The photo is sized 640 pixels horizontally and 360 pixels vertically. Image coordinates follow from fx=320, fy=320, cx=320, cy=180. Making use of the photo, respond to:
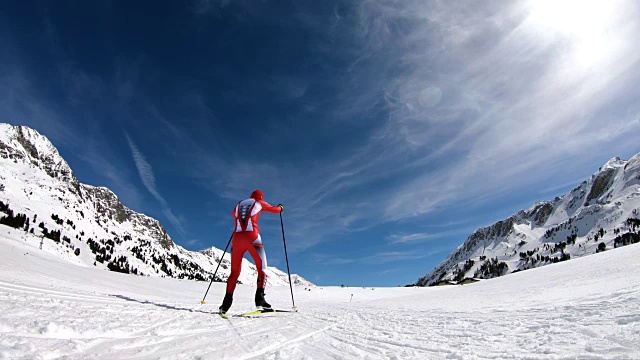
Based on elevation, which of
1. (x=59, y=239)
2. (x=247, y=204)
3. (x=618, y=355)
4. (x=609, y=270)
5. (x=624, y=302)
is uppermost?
(x=59, y=239)

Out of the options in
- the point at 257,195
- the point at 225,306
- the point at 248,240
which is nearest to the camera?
the point at 225,306

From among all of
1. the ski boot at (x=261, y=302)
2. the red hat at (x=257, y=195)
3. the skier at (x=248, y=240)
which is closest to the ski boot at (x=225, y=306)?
the skier at (x=248, y=240)

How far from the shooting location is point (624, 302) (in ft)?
17.6

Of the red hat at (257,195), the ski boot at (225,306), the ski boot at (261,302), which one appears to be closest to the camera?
the ski boot at (225,306)

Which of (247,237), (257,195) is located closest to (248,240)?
(247,237)

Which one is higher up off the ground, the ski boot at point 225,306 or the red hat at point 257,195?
the red hat at point 257,195

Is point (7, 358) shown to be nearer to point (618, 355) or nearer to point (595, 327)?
point (618, 355)

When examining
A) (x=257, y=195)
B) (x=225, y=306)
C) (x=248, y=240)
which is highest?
(x=257, y=195)

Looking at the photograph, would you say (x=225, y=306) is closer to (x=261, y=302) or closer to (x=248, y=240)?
(x=261, y=302)

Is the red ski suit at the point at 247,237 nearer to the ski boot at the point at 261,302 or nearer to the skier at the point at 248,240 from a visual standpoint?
the skier at the point at 248,240

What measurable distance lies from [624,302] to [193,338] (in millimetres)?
6881

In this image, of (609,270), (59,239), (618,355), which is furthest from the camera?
(59,239)

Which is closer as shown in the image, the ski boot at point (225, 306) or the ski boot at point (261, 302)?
the ski boot at point (225, 306)

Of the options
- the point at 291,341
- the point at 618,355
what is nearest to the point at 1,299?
the point at 291,341
